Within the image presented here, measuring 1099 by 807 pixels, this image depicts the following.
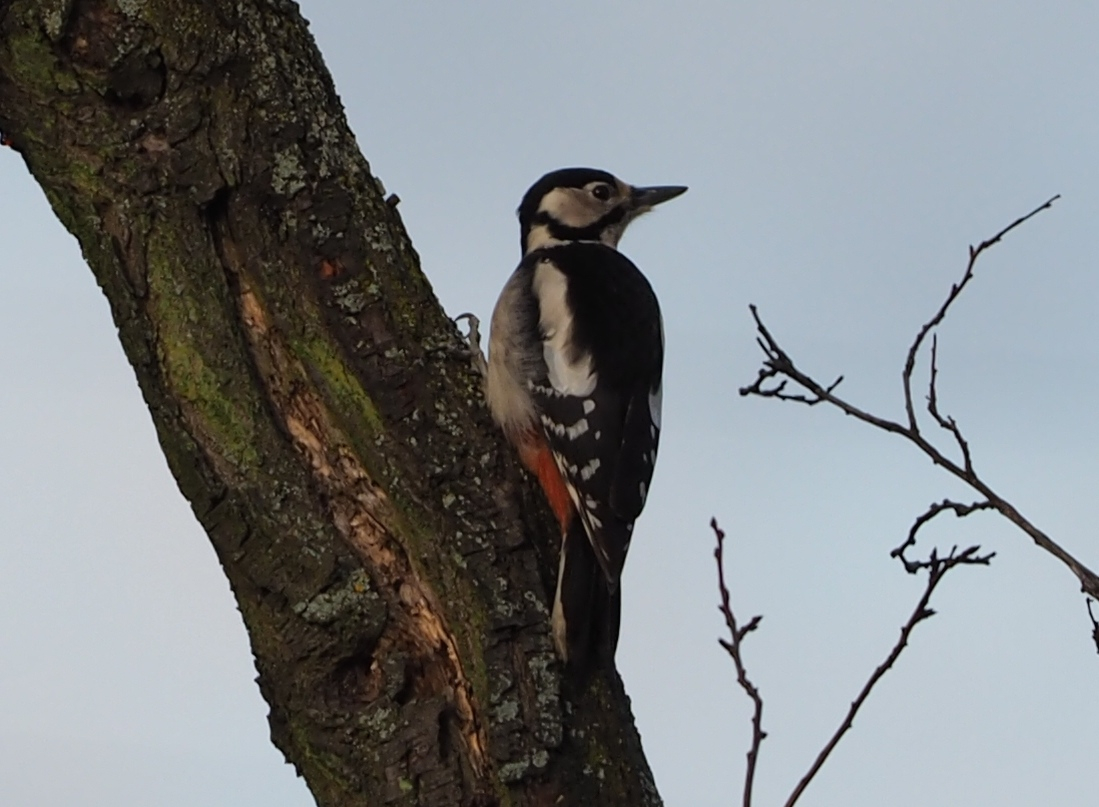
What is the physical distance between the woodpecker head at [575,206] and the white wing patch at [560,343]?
2.72 feet

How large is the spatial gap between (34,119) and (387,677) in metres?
1.26

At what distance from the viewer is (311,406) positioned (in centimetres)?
262

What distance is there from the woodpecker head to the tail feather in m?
2.10

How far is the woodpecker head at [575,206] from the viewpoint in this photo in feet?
15.6

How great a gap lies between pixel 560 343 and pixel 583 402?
24 centimetres

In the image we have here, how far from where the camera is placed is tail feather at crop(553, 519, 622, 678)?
2.43 m

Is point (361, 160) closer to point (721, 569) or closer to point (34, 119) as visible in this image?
point (34, 119)

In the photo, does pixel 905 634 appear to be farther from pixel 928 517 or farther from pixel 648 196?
pixel 648 196

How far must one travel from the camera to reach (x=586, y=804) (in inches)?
91.3

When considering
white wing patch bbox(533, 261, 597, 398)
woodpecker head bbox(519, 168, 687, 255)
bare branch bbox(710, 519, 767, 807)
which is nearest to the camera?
bare branch bbox(710, 519, 767, 807)

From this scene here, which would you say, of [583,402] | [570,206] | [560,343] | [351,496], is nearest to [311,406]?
[351,496]

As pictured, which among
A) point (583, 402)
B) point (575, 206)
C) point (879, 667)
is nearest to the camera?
point (879, 667)

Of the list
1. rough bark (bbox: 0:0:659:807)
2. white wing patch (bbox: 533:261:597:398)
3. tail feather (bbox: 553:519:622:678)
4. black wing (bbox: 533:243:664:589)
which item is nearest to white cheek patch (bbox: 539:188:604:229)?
black wing (bbox: 533:243:664:589)

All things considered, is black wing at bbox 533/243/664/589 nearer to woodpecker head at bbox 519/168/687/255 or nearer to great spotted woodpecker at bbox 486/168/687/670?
great spotted woodpecker at bbox 486/168/687/670
